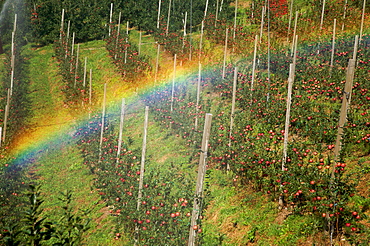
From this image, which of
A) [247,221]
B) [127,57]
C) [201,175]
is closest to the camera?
[201,175]

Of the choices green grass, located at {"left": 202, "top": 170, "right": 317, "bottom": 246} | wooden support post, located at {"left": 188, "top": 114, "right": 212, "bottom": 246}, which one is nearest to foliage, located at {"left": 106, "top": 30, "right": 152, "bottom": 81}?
green grass, located at {"left": 202, "top": 170, "right": 317, "bottom": 246}

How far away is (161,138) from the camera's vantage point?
402 inches

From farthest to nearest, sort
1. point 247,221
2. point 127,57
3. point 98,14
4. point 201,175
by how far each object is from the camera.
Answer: point 98,14, point 127,57, point 247,221, point 201,175

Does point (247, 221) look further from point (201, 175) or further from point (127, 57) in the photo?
A: point (127, 57)

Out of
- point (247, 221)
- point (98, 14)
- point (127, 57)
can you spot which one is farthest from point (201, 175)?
point (98, 14)

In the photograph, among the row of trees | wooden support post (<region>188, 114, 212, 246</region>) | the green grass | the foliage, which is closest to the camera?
wooden support post (<region>188, 114, 212, 246</region>)

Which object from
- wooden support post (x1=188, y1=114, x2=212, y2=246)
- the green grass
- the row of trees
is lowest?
the green grass

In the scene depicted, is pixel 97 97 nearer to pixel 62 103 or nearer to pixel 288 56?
pixel 62 103

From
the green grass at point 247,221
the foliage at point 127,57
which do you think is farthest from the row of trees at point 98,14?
the green grass at point 247,221

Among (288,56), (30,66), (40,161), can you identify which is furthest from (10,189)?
(30,66)

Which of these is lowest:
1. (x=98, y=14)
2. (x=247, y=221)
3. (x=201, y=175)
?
(x=247, y=221)

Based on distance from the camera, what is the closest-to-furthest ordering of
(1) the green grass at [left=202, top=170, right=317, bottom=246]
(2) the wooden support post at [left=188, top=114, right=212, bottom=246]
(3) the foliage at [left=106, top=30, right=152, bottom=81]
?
(2) the wooden support post at [left=188, top=114, right=212, bottom=246] < (1) the green grass at [left=202, top=170, right=317, bottom=246] < (3) the foliage at [left=106, top=30, right=152, bottom=81]

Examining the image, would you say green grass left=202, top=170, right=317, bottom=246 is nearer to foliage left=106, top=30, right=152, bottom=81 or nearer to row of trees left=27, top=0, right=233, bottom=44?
foliage left=106, top=30, right=152, bottom=81

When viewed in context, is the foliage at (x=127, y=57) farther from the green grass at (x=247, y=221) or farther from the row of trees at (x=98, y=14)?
the green grass at (x=247, y=221)
